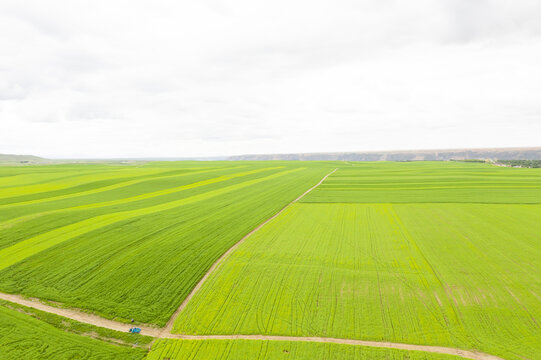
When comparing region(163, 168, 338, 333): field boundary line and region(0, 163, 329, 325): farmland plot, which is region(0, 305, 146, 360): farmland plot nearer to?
region(0, 163, 329, 325): farmland plot

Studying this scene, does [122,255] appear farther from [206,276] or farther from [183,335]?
[183,335]

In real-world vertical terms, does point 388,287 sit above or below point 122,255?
below

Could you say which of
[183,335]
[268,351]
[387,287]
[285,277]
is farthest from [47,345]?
[387,287]

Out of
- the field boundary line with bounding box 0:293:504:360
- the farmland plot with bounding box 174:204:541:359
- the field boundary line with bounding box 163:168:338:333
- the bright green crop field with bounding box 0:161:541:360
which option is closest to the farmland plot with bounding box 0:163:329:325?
the bright green crop field with bounding box 0:161:541:360

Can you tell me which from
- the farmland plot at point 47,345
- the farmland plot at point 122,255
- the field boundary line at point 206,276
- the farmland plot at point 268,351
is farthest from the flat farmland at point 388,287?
the farmland plot at point 47,345

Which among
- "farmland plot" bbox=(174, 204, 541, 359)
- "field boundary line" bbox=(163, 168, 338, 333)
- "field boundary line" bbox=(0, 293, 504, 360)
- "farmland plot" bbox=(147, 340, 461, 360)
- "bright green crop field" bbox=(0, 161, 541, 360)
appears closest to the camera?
"farmland plot" bbox=(147, 340, 461, 360)

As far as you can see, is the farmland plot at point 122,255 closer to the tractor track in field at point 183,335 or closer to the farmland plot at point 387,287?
the tractor track in field at point 183,335
